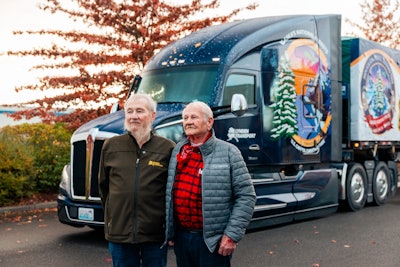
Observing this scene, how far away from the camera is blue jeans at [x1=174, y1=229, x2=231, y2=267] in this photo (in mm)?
4043

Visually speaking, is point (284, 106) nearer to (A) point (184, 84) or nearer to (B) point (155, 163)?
(A) point (184, 84)

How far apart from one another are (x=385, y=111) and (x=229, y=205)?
10.7 metres

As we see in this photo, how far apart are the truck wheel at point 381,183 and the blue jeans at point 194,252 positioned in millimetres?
10003

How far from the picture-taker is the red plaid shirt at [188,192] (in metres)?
4.01

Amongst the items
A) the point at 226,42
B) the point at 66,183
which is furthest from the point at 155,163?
the point at 226,42

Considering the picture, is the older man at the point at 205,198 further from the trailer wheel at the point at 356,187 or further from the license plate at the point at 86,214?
the trailer wheel at the point at 356,187

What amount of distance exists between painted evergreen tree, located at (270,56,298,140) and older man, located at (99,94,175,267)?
6.04m

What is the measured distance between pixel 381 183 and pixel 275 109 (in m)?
5.03

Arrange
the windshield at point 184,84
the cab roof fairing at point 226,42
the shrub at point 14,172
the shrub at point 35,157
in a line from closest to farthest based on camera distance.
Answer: the windshield at point 184,84 → the cab roof fairing at point 226,42 → the shrub at point 14,172 → the shrub at point 35,157

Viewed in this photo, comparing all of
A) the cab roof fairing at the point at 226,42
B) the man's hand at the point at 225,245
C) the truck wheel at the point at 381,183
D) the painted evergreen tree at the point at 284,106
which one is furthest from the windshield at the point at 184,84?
the truck wheel at the point at 381,183

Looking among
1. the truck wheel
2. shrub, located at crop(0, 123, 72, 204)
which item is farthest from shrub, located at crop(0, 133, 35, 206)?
the truck wheel

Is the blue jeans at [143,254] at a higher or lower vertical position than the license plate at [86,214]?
higher

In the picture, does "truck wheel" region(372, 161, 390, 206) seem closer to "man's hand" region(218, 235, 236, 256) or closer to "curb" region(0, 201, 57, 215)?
"curb" region(0, 201, 57, 215)

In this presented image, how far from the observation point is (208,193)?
13.0ft
